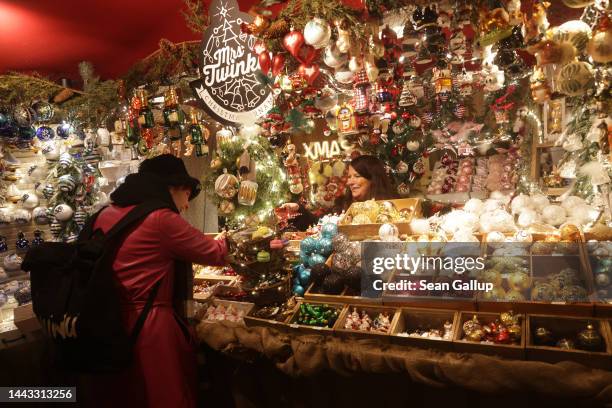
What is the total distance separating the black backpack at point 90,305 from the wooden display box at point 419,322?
119 centimetres

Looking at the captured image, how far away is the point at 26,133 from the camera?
4.82 meters

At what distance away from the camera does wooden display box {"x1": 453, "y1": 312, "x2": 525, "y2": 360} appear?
1.69 m

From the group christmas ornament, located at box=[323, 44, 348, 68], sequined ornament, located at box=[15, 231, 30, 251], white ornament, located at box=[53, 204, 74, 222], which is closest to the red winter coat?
christmas ornament, located at box=[323, 44, 348, 68]

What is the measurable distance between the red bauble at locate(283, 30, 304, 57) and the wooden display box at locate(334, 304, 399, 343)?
67.8 inches

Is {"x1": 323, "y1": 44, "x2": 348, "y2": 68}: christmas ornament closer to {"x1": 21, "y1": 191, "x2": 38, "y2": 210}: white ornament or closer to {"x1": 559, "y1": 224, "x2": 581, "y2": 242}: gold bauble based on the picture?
{"x1": 559, "y1": 224, "x2": 581, "y2": 242}: gold bauble

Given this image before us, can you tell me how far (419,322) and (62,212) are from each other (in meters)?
4.49

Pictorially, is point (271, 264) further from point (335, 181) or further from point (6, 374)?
point (335, 181)

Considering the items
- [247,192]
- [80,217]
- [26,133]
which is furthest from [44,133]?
[247,192]

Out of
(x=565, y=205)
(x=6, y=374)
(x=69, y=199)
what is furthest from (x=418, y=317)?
(x=69, y=199)

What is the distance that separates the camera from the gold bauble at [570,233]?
7.16 ft

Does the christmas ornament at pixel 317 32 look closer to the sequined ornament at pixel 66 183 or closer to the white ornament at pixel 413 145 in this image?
the white ornament at pixel 413 145

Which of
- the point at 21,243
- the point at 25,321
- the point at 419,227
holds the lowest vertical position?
the point at 25,321

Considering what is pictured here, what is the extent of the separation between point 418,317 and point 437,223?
815 millimetres

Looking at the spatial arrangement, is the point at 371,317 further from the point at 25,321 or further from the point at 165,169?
the point at 25,321
